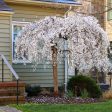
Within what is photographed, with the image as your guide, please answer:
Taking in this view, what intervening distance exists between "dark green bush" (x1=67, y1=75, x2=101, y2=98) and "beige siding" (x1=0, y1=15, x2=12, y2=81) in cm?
276

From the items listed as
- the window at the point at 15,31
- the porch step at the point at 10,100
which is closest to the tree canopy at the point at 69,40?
the window at the point at 15,31

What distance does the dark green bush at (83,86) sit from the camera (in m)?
18.0

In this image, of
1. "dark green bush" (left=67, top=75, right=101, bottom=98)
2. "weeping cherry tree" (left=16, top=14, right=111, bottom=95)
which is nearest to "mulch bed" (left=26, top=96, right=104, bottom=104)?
"dark green bush" (left=67, top=75, right=101, bottom=98)

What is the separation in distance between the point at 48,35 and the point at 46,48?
1.55ft

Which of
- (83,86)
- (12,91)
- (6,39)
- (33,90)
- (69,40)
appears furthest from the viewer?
(83,86)

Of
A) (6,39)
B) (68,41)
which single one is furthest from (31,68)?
(68,41)

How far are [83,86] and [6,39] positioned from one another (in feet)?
11.9

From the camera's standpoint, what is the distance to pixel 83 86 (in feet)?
59.9

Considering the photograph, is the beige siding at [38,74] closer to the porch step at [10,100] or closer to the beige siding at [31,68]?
the beige siding at [31,68]

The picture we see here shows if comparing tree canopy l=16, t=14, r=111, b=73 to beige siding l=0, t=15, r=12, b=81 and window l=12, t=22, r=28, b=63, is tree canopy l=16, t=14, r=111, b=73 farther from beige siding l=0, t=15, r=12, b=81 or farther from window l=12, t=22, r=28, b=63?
window l=12, t=22, r=28, b=63

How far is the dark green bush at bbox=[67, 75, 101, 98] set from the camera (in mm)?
18016

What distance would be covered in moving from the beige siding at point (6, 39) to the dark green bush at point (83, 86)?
276 centimetres

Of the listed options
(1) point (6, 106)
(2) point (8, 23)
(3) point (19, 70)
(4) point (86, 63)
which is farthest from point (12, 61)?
(1) point (6, 106)

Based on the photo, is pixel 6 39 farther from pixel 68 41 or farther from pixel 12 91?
pixel 12 91
